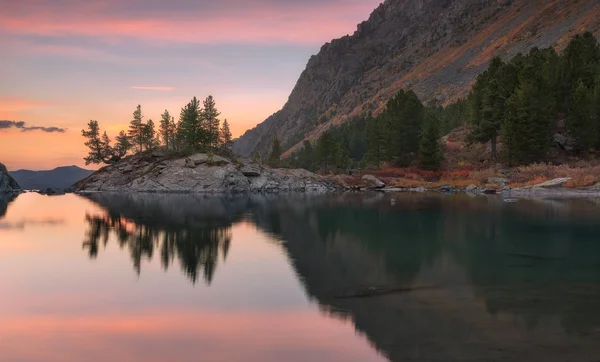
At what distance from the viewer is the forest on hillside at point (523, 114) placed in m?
83.1

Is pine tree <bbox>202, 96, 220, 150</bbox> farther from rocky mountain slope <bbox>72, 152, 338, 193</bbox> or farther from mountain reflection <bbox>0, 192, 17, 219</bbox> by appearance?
mountain reflection <bbox>0, 192, 17, 219</bbox>

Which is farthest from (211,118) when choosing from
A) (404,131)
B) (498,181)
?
(498,181)

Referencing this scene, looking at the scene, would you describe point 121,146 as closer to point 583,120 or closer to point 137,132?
point 137,132

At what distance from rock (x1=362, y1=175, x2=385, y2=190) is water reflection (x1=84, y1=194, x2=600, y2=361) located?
5347 cm

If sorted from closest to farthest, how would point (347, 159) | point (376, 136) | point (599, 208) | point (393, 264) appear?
point (393, 264) → point (599, 208) → point (376, 136) → point (347, 159)

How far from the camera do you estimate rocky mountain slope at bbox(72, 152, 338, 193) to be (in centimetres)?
10450

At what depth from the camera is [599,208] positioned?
159ft

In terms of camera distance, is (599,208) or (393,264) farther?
(599,208)

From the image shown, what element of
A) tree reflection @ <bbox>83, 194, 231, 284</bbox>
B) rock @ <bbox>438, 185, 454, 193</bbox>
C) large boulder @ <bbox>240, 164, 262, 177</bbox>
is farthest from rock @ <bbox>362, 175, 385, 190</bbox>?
tree reflection @ <bbox>83, 194, 231, 284</bbox>

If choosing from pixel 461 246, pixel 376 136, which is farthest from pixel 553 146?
pixel 461 246

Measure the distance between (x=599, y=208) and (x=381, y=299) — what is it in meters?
40.1

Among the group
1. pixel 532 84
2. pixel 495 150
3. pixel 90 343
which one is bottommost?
pixel 90 343

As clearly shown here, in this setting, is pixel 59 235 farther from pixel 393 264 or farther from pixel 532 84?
pixel 532 84

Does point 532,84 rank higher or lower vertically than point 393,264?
higher
